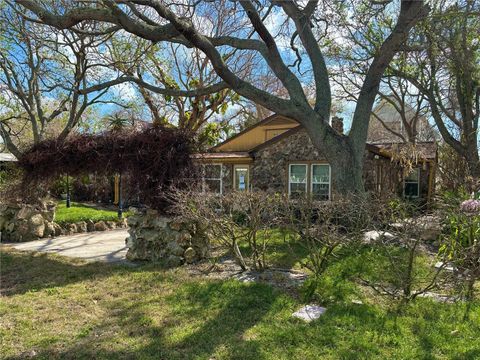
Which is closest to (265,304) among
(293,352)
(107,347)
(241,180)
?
(293,352)

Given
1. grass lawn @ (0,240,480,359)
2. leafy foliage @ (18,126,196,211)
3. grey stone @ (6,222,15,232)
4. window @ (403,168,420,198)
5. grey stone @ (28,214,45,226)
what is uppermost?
leafy foliage @ (18,126,196,211)

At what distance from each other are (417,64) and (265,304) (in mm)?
13751

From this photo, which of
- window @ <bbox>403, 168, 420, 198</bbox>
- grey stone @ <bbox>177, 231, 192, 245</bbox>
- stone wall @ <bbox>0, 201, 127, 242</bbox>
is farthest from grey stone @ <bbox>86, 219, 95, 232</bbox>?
window @ <bbox>403, 168, 420, 198</bbox>

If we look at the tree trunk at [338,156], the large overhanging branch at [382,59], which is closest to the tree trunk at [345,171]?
the tree trunk at [338,156]

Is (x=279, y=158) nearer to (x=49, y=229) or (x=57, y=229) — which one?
(x=57, y=229)

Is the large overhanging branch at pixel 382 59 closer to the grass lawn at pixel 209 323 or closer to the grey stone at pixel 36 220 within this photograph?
the grass lawn at pixel 209 323

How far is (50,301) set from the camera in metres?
Answer: 5.52

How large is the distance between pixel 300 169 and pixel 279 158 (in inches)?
39.8

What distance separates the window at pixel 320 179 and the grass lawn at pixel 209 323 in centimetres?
945

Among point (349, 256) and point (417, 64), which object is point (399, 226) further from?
point (417, 64)

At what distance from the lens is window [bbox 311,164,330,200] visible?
15968 millimetres

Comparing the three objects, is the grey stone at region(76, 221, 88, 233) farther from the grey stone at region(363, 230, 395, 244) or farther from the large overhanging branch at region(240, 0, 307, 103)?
the grey stone at region(363, 230, 395, 244)

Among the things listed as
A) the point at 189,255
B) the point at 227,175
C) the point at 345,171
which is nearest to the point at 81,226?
the point at 189,255

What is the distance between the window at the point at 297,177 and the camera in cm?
1630
